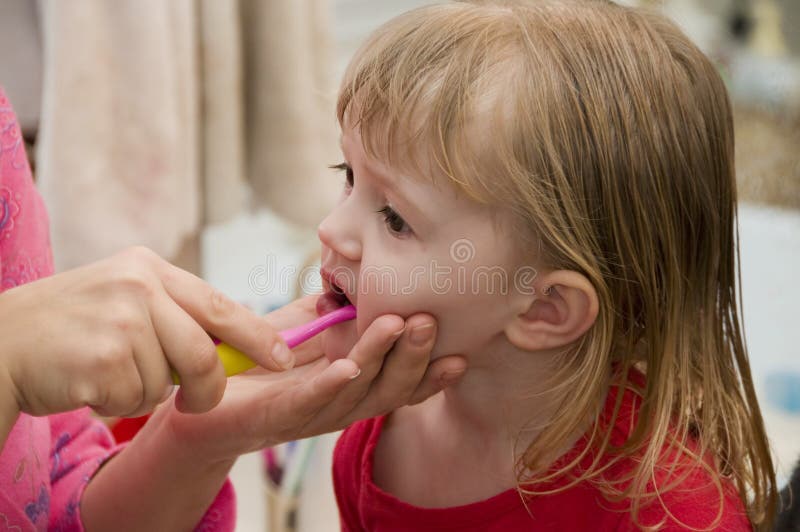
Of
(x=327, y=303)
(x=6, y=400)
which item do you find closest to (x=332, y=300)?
(x=327, y=303)

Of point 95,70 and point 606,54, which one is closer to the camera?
point 606,54

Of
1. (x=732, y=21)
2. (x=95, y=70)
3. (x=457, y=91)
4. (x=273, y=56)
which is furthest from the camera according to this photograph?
(x=732, y=21)

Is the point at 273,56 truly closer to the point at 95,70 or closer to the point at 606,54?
the point at 95,70

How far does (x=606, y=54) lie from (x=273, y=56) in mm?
666

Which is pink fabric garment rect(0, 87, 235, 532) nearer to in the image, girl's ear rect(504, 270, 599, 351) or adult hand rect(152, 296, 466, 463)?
Answer: adult hand rect(152, 296, 466, 463)

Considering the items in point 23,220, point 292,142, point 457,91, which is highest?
point 457,91

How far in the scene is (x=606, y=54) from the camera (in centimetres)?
66

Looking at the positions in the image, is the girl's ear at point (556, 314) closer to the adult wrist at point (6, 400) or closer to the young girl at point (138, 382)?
the young girl at point (138, 382)

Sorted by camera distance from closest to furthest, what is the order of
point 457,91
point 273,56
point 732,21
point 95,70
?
point 457,91 < point 95,70 < point 273,56 < point 732,21

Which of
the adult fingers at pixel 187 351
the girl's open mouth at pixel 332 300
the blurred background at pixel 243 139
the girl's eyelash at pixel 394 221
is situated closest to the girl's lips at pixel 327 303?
the girl's open mouth at pixel 332 300

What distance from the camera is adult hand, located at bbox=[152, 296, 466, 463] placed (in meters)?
0.65

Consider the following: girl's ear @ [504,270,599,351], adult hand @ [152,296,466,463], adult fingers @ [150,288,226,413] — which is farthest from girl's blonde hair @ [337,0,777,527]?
adult fingers @ [150,288,226,413]

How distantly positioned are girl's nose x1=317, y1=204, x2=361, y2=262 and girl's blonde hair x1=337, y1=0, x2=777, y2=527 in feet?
0.20

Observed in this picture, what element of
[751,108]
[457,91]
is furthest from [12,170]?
[751,108]
